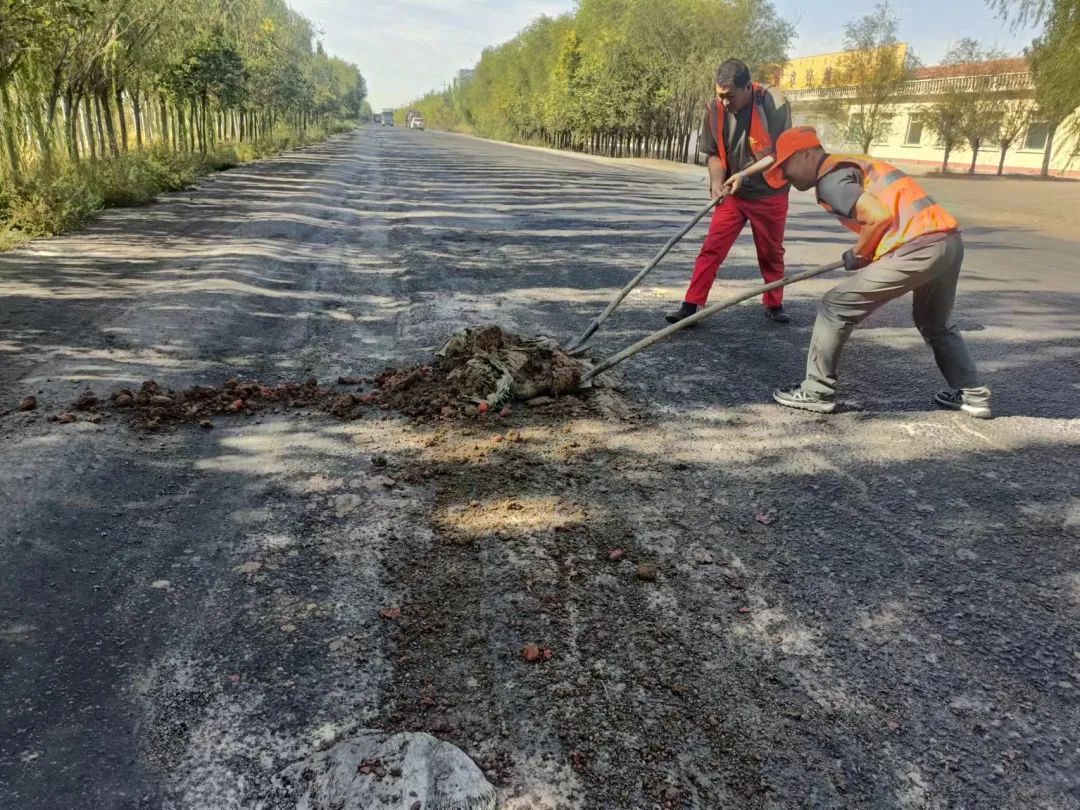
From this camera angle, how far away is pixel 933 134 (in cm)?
3822

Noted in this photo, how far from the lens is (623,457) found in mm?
3693

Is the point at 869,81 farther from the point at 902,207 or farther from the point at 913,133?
the point at 902,207

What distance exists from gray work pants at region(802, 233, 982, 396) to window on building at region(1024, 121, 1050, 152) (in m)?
37.8

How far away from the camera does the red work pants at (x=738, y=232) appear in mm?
5758

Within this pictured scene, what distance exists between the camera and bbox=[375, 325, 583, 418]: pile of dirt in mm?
4227

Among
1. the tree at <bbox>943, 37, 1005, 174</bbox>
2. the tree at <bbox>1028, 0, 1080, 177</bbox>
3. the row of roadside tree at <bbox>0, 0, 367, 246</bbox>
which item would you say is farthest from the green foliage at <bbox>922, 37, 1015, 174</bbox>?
the row of roadside tree at <bbox>0, 0, 367, 246</bbox>

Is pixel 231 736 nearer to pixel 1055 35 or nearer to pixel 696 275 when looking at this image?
pixel 696 275

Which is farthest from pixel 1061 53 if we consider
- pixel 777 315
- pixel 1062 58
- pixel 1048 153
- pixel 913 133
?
pixel 913 133

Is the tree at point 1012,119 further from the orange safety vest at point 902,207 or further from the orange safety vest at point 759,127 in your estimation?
the orange safety vest at point 902,207

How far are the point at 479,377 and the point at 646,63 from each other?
40196mm

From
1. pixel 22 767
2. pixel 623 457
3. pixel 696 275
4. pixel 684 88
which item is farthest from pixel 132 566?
pixel 684 88

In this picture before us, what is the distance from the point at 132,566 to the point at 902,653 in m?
2.70

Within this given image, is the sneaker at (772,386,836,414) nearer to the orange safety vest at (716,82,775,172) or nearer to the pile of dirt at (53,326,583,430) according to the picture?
the pile of dirt at (53,326,583,430)

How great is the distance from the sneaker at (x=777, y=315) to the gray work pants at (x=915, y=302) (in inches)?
75.7
